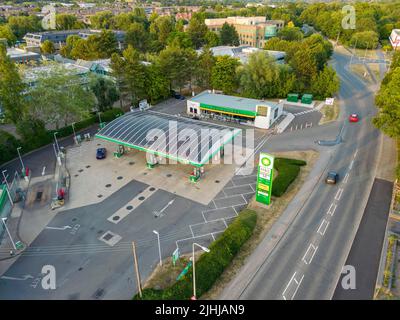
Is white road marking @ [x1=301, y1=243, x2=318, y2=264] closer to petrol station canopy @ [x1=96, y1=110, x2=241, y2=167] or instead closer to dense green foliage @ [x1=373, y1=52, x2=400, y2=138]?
petrol station canopy @ [x1=96, y1=110, x2=241, y2=167]

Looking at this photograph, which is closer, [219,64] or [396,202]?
[396,202]

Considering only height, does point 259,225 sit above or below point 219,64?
below

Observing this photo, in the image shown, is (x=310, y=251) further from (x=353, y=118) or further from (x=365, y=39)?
(x=365, y=39)

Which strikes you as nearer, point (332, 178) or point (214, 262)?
point (214, 262)

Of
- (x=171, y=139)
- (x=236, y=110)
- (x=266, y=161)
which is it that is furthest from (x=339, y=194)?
(x=236, y=110)

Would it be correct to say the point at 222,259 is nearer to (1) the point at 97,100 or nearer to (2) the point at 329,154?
(2) the point at 329,154

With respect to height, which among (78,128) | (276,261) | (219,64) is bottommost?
(276,261)

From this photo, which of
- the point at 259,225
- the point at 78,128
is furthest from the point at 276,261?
the point at 78,128
